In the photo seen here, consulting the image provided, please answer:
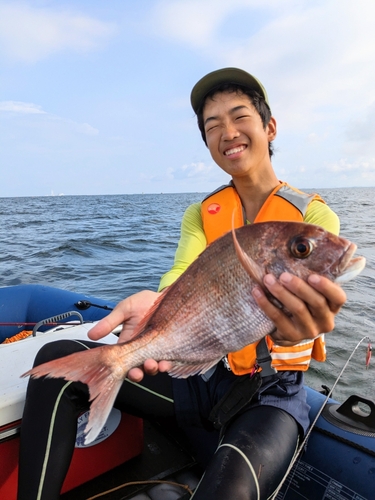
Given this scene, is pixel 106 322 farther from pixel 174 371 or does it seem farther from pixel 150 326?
pixel 174 371

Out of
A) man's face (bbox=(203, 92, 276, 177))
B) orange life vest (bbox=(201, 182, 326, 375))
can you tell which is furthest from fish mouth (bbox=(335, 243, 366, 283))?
man's face (bbox=(203, 92, 276, 177))

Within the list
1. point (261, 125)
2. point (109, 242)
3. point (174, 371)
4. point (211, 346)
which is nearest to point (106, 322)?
point (174, 371)

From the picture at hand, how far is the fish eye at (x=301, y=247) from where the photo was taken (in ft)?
5.24

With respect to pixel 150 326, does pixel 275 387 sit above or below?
below

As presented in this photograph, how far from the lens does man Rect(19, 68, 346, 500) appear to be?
1795mm

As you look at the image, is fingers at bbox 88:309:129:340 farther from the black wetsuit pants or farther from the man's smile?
the man's smile

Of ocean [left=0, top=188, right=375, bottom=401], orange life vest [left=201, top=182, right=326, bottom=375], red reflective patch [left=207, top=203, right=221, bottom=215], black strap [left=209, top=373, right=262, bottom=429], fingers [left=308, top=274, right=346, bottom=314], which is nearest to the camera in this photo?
fingers [left=308, top=274, right=346, bottom=314]

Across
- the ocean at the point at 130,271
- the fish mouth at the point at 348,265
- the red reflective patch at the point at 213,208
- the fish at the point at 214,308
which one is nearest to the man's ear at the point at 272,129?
the red reflective patch at the point at 213,208

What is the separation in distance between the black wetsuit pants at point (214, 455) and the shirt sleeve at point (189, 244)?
880 mm

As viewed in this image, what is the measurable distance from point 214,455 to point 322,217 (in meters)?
1.61

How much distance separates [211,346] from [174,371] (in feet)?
0.85

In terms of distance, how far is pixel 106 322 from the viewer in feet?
6.47

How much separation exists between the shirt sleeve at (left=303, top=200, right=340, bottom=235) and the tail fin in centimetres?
158

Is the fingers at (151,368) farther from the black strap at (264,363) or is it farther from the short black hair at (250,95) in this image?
the short black hair at (250,95)
